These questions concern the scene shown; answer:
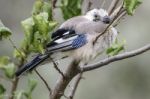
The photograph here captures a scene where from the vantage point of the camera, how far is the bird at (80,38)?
9.68ft

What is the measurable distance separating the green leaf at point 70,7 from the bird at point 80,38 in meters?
0.13

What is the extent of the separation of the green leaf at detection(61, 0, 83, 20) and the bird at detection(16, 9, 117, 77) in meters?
0.13

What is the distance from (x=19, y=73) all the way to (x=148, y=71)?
11.8ft

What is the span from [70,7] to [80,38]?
350 millimetres

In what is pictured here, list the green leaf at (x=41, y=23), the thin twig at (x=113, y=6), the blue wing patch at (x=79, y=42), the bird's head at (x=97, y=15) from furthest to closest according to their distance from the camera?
the bird's head at (x=97, y=15) → the blue wing patch at (x=79, y=42) → the thin twig at (x=113, y=6) → the green leaf at (x=41, y=23)

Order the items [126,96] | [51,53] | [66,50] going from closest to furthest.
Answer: [51,53] → [66,50] → [126,96]

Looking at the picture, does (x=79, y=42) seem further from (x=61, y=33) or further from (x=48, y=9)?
(x=48, y=9)

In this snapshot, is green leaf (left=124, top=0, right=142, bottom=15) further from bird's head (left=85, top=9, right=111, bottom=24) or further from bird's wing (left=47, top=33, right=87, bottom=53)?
bird's head (left=85, top=9, right=111, bottom=24)

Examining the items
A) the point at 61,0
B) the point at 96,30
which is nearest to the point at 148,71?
the point at 96,30

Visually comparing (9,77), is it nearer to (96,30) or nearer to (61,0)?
(61,0)

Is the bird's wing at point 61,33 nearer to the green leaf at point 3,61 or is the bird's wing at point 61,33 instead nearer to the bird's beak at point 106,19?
the bird's beak at point 106,19

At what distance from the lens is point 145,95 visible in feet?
20.0

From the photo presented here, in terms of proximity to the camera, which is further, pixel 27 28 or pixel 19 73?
pixel 19 73

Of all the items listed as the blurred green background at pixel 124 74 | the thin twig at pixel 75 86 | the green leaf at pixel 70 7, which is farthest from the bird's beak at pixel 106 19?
the blurred green background at pixel 124 74
